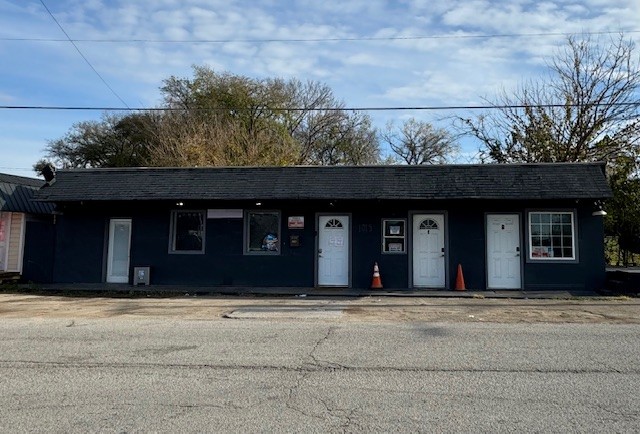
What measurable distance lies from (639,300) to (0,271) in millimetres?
19581

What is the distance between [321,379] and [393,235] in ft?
34.2

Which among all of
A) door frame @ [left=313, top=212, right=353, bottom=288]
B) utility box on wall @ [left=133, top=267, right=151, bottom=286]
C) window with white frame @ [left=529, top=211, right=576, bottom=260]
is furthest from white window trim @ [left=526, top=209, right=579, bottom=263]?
utility box on wall @ [left=133, top=267, right=151, bottom=286]

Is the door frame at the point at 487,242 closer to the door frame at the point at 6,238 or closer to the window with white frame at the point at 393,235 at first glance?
the window with white frame at the point at 393,235

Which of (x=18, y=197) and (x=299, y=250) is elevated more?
(x=18, y=197)

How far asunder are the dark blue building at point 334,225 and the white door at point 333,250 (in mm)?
32

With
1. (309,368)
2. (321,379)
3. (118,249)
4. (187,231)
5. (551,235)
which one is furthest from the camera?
(118,249)

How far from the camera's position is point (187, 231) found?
16.7 meters

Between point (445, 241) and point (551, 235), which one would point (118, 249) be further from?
point (551, 235)

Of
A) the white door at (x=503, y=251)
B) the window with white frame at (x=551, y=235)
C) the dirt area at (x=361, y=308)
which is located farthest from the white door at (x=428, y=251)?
the window with white frame at (x=551, y=235)

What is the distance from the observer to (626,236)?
23109mm

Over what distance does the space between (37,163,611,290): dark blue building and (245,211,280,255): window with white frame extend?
4cm

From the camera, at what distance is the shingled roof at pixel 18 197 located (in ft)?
57.7

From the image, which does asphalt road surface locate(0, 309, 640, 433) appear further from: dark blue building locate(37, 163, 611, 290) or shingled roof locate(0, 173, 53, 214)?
shingled roof locate(0, 173, 53, 214)

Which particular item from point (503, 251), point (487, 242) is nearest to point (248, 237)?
point (487, 242)
